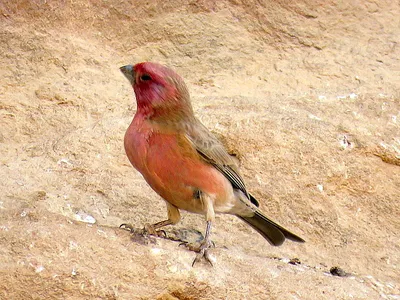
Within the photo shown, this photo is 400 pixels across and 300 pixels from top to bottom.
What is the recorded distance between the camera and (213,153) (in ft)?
21.2

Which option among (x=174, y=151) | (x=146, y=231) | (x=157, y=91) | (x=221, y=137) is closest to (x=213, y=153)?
(x=174, y=151)

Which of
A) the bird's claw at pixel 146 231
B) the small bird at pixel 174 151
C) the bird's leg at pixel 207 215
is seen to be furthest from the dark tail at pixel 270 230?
the bird's claw at pixel 146 231

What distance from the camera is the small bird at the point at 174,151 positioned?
604 cm

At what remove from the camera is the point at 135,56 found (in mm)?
8672

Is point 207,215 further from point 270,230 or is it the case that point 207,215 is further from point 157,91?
Result: point 157,91

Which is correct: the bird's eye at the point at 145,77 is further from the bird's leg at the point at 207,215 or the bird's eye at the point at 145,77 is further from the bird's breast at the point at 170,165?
the bird's leg at the point at 207,215

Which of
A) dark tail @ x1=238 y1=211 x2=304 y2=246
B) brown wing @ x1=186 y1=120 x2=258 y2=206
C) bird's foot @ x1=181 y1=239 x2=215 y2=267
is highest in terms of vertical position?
brown wing @ x1=186 y1=120 x2=258 y2=206

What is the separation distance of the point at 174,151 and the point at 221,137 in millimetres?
1647

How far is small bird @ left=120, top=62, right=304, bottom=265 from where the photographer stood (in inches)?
238

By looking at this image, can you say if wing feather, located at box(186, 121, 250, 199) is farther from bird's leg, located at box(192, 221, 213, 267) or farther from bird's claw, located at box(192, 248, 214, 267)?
bird's claw, located at box(192, 248, 214, 267)

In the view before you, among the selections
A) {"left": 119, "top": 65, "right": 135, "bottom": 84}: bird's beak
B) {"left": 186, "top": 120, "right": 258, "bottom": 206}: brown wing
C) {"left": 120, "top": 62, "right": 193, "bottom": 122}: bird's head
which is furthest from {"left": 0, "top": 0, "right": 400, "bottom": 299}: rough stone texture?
{"left": 119, "top": 65, "right": 135, "bottom": 84}: bird's beak

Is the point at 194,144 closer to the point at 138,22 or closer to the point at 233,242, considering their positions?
the point at 233,242

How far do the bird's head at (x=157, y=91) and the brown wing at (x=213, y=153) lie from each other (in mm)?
185

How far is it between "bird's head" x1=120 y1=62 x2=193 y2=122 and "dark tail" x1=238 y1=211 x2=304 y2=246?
3.62 ft
